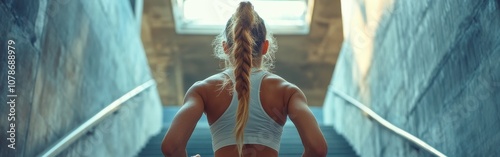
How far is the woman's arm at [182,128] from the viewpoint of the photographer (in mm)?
1824

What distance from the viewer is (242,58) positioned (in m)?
1.91

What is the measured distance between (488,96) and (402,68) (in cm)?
215

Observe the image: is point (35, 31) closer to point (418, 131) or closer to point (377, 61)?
point (418, 131)

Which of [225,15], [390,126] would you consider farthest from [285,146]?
[225,15]

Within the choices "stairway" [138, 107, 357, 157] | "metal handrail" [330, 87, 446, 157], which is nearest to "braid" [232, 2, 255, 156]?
"metal handrail" [330, 87, 446, 157]

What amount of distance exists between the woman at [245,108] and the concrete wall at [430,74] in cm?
138

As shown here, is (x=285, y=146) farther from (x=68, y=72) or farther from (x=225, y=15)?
(x=225, y=15)

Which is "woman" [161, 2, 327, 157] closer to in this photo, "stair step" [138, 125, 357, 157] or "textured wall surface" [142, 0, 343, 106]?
"stair step" [138, 125, 357, 157]

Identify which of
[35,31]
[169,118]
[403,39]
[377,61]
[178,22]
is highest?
[35,31]

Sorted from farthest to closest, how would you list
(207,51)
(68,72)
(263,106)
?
(207,51), (68,72), (263,106)

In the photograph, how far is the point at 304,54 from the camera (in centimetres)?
1531

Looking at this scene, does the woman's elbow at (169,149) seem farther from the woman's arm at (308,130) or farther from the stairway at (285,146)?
the stairway at (285,146)

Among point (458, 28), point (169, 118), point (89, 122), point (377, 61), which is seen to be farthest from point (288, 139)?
point (169, 118)

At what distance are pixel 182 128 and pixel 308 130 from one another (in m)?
0.38
